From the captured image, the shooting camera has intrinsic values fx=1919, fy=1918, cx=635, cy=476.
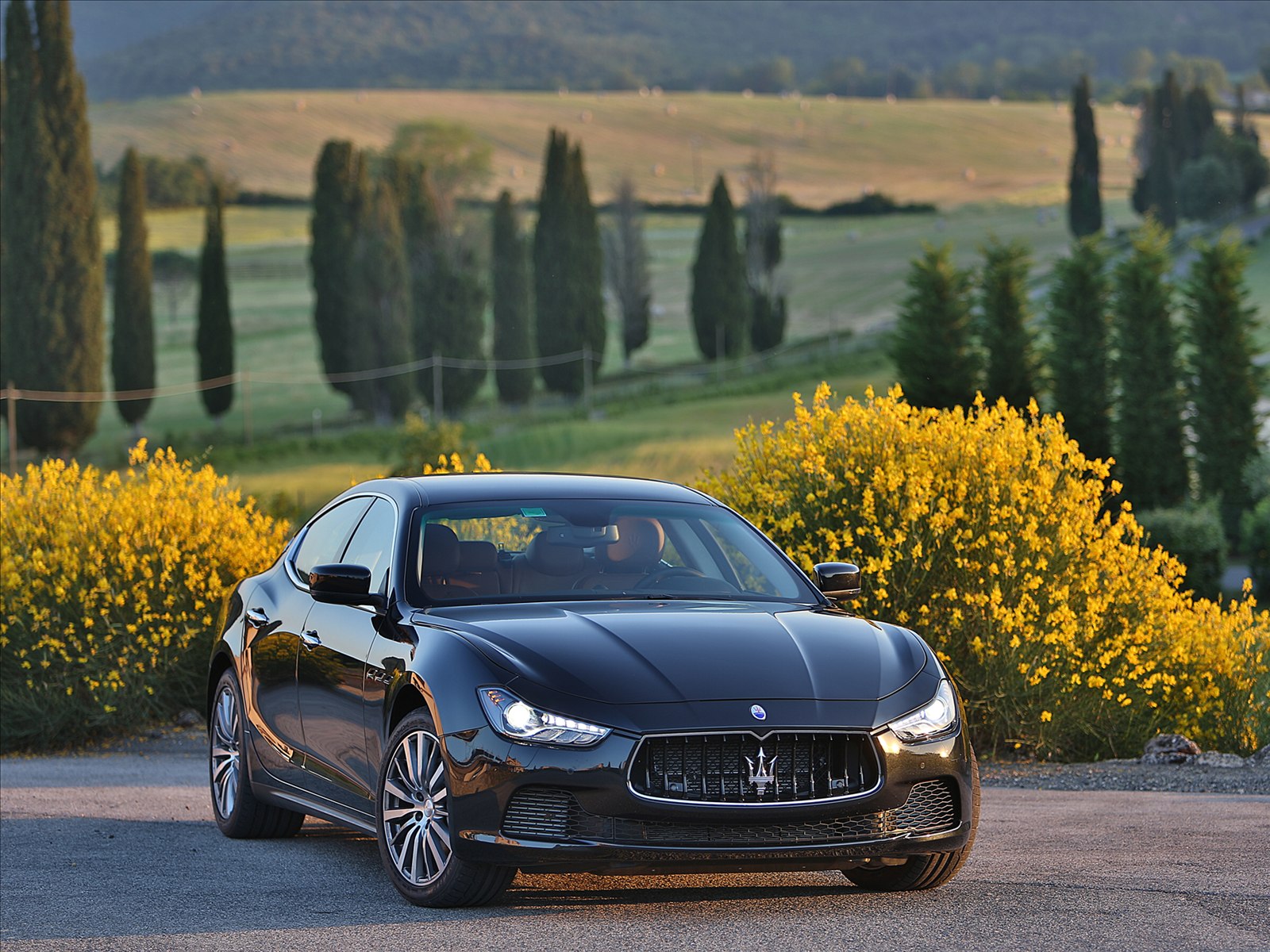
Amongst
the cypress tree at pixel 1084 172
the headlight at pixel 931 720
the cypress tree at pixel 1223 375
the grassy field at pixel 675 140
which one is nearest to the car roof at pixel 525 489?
the headlight at pixel 931 720

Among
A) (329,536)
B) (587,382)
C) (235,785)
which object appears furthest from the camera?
(587,382)

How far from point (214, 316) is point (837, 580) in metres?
59.8

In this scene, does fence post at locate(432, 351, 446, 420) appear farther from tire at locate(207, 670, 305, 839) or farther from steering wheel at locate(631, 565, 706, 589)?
steering wheel at locate(631, 565, 706, 589)

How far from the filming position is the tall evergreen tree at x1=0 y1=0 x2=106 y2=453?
52.5 m

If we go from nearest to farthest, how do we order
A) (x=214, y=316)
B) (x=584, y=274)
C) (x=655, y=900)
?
(x=655, y=900) → (x=214, y=316) → (x=584, y=274)

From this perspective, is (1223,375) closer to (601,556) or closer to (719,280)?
(601,556)

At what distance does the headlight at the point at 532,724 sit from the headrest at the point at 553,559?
4.15 ft

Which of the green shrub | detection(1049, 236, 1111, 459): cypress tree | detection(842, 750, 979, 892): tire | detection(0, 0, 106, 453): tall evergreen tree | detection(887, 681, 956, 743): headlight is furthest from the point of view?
detection(0, 0, 106, 453): tall evergreen tree

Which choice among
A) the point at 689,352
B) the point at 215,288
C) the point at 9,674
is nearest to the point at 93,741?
the point at 9,674

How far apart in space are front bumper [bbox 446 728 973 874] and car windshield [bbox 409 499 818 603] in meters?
1.14

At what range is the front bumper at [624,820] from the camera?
6.31 metres

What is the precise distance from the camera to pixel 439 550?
7695 millimetres

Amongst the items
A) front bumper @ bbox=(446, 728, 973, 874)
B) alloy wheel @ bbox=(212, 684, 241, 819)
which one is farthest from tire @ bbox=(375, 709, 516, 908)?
alloy wheel @ bbox=(212, 684, 241, 819)

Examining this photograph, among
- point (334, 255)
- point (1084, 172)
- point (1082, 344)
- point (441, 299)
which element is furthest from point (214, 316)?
point (1084, 172)
